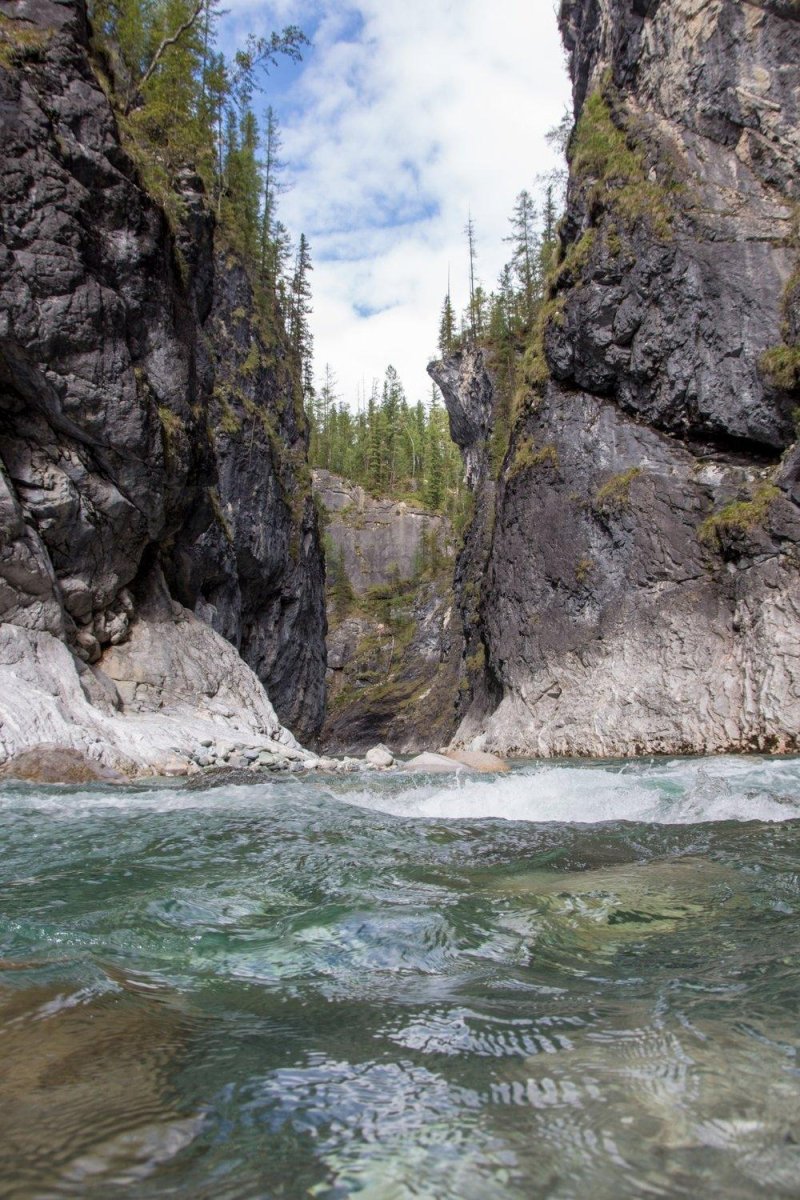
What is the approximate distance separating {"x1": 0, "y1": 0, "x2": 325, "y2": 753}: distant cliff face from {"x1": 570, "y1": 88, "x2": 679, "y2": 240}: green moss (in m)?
15.0

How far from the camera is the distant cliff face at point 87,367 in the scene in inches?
620

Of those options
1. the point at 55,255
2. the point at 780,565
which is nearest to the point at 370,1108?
the point at 55,255

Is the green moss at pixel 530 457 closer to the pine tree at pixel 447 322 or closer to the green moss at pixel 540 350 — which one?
the green moss at pixel 540 350

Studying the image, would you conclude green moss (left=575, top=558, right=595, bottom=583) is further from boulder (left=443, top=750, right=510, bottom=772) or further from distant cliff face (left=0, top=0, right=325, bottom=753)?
distant cliff face (left=0, top=0, right=325, bottom=753)

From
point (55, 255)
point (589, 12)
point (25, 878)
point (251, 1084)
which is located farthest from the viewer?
point (589, 12)

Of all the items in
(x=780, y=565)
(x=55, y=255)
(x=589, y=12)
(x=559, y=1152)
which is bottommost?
(x=559, y=1152)

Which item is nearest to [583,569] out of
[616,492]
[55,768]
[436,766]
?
[616,492]

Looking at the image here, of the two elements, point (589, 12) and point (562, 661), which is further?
point (589, 12)

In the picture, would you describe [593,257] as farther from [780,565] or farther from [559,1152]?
[559,1152]

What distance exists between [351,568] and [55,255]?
48765 millimetres

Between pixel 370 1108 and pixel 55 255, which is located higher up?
pixel 55 255

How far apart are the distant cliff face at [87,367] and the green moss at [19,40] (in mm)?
43

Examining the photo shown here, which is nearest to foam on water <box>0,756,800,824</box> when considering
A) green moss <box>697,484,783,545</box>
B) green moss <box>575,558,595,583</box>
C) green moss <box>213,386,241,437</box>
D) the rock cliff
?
green moss <box>697,484,783,545</box>

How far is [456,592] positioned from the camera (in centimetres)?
4562
